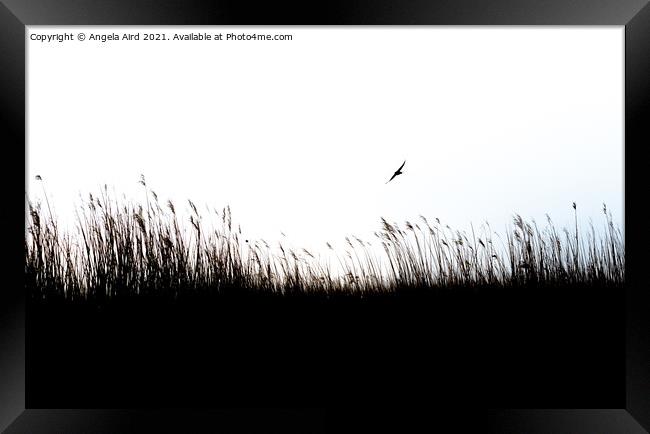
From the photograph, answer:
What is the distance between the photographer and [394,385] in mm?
2572

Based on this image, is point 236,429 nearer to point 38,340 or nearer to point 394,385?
point 394,385

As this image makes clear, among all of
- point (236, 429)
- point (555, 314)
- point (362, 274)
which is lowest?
point (236, 429)

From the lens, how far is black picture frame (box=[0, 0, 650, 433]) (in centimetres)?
246

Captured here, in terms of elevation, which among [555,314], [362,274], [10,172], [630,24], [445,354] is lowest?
[445,354]

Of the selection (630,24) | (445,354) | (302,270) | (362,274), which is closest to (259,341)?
(302,270)

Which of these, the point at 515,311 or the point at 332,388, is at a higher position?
the point at 515,311

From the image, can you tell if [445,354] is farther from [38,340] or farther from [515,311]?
[38,340]

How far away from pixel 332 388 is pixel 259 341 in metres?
0.42

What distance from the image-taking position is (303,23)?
256cm

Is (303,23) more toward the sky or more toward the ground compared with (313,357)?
more toward the sky

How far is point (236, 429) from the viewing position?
248 centimetres

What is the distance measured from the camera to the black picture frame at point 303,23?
2457mm

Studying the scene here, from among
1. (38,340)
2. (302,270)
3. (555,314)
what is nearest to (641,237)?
(555,314)

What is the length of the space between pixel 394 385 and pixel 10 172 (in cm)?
211
